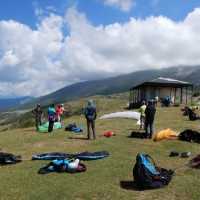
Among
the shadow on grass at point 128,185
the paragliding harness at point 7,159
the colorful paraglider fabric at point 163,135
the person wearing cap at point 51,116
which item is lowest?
the shadow on grass at point 128,185

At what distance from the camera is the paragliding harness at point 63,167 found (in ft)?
38.9

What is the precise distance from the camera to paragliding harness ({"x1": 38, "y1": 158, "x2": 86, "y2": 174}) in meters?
11.9

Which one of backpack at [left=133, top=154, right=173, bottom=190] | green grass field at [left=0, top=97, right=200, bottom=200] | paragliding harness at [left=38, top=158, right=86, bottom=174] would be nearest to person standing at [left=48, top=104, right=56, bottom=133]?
green grass field at [left=0, top=97, right=200, bottom=200]

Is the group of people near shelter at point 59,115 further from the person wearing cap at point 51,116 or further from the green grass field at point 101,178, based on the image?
the green grass field at point 101,178

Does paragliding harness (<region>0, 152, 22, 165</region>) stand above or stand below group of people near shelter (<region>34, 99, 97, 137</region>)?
below

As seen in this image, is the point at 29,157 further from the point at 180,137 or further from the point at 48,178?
the point at 180,137

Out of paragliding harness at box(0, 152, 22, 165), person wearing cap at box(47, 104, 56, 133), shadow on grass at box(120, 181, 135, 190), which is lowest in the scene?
shadow on grass at box(120, 181, 135, 190)

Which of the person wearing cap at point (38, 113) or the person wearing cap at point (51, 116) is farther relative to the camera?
the person wearing cap at point (38, 113)

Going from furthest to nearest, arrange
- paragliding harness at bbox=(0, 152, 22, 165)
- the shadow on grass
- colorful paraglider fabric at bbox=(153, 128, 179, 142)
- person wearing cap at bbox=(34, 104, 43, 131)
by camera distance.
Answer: person wearing cap at bbox=(34, 104, 43, 131), colorful paraglider fabric at bbox=(153, 128, 179, 142), paragliding harness at bbox=(0, 152, 22, 165), the shadow on grass

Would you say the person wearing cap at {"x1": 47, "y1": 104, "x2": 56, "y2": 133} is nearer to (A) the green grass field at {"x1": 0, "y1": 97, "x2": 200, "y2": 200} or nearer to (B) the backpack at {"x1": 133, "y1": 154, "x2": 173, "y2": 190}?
(A) the green grass field at {"x1": 0, "y1": 97, "x2": 200, "y2": 200}

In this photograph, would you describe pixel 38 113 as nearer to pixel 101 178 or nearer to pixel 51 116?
pixel 51 116

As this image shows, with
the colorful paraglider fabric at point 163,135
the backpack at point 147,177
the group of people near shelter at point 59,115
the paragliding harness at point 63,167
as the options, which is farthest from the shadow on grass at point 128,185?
the group of people near shelter at point 59,115

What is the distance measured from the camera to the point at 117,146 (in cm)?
1691

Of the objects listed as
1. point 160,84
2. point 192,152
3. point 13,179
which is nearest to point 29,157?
point 13,179
